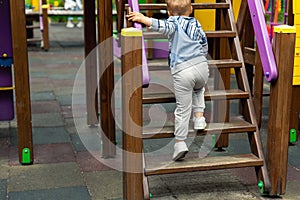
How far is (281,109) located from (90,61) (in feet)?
9.10

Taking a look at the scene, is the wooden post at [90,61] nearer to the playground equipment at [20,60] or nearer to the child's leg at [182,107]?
the playground equipment at [20,60]

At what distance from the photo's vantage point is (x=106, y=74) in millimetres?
4906

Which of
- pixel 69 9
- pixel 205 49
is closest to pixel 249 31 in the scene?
pixel 205 49

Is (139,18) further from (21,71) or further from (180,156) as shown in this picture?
(21,71)

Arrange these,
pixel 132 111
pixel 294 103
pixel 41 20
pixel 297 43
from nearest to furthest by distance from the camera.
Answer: pixel 132 111 → pixel 297 43 → pixel 294 103 → pixel 41 20

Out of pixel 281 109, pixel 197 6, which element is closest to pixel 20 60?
pixel 197 6

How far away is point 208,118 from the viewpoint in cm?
640

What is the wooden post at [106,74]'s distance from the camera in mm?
4770

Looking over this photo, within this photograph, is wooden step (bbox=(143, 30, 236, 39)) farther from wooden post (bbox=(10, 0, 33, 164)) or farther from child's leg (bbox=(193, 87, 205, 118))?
wooden post (bbox=(10, 0, 33, 164))

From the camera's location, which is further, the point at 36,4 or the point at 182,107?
the point at 36,4

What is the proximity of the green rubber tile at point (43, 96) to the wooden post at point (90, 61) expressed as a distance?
1793mm

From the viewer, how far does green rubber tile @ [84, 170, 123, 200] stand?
4078 mm

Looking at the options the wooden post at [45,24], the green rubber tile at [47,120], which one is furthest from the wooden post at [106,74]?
the wooden post at [45,24]

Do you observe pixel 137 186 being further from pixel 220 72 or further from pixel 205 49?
pixel 220 72
